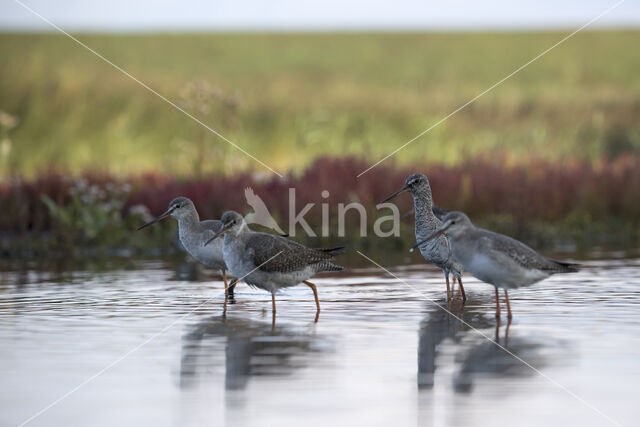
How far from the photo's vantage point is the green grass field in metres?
49.9

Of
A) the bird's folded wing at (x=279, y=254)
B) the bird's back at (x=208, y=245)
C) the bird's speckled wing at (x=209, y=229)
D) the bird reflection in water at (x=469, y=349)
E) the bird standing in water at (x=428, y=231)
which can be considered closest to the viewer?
the bird reflection in water at (x=469, y=349)

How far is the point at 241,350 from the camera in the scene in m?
Result: 10.9

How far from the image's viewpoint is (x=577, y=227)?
25.0 meters

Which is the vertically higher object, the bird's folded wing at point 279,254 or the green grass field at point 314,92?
the green grass field at point 314,92

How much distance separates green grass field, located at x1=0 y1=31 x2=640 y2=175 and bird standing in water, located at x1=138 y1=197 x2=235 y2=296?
838 inches

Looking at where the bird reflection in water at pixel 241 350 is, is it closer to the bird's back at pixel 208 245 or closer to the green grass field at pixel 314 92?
the bird's back at pixel 208 245

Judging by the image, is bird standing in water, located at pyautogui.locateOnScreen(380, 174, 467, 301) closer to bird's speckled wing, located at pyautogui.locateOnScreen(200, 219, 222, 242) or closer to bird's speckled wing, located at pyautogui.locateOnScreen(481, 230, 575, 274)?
bird's speckled wing, located at pyautogui.locateOnScreen(481, 230, 575, 274)

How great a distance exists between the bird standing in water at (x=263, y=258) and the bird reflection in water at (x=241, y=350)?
0.65 m

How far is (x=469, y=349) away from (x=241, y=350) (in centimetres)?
210

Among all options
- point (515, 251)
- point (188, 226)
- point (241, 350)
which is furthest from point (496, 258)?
point (188, 226)

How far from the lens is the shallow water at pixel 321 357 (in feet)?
27.7

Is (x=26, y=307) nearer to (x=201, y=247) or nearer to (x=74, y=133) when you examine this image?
(x=201, y=247)

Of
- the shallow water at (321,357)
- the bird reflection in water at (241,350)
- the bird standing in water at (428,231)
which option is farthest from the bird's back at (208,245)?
the bird standing in water at (428,231)

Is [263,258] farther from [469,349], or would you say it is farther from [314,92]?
[314,92]
